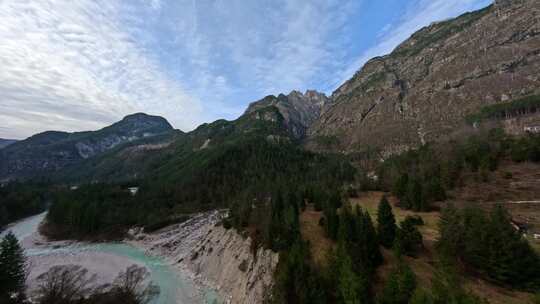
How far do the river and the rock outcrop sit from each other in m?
2.85

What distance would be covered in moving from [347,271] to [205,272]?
38655mm

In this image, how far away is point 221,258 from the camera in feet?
170

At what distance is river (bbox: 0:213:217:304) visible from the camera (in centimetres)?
4369

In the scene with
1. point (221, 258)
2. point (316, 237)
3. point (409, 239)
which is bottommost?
point (221, 258)

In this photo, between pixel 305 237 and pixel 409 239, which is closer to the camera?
pixel 409 239

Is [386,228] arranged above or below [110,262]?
above

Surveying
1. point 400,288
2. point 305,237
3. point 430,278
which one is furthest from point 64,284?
point 430,278

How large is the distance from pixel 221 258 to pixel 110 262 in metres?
32.8

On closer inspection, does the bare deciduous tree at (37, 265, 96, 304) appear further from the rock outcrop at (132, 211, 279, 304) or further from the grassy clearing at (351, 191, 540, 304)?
the grassy clearing at (351, 191, 540, 304)

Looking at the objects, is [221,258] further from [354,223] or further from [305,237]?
[354,223]

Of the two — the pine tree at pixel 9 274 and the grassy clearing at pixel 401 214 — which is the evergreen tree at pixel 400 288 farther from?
the pine tree at pixel 9 274

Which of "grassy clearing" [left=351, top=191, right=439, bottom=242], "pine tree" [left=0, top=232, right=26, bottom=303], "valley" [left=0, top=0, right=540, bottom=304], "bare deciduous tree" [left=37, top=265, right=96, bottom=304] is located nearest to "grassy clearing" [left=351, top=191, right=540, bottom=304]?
"grassy clearing" [left=351, top=191, right=439, bottom=242]

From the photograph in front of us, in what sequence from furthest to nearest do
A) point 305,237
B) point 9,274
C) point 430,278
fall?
point 305,237 < point 9,274 < point 430,278

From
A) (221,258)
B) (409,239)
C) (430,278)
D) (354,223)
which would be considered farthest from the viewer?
(221,258)
